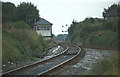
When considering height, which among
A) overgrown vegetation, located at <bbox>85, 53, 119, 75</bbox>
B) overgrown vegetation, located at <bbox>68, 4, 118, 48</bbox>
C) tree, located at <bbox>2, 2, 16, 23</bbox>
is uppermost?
tree, located at <bbox>2, 2, 16, 23</bbox>

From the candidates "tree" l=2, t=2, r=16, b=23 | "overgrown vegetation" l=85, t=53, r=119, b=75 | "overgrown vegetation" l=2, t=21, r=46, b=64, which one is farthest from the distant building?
"overgrown vegetation" l=85, t=53, r=119, b=75

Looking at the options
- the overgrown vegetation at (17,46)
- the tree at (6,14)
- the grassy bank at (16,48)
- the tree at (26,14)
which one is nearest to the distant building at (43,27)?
the tree at (26,14)

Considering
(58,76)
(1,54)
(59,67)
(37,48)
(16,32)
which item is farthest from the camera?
(37,48)

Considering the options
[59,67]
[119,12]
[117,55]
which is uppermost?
[119,12]

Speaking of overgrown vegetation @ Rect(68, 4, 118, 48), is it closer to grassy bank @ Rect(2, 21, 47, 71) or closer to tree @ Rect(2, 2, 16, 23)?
grassy bank @ Rect(2, 21, 47, 71)

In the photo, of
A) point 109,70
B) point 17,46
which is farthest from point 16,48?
point 109,70

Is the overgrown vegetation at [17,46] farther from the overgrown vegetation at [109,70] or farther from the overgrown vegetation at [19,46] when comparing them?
the overgrown vegetation at [109,70]

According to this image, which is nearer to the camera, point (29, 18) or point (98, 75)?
point (98, 75)

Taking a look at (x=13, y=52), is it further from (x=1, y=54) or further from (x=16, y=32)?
(x=16, y=32)

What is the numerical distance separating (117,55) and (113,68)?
1.05 m

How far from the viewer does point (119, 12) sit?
1003 cm

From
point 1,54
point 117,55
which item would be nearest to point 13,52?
point 1,54

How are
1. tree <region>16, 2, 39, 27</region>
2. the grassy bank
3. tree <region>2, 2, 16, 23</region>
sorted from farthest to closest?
tree <region>16, 2, 39, 27</region> → tree <region>2, 2, 16, 23</region> → the grassy bank

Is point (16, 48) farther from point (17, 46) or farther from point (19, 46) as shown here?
point (19, 46)
